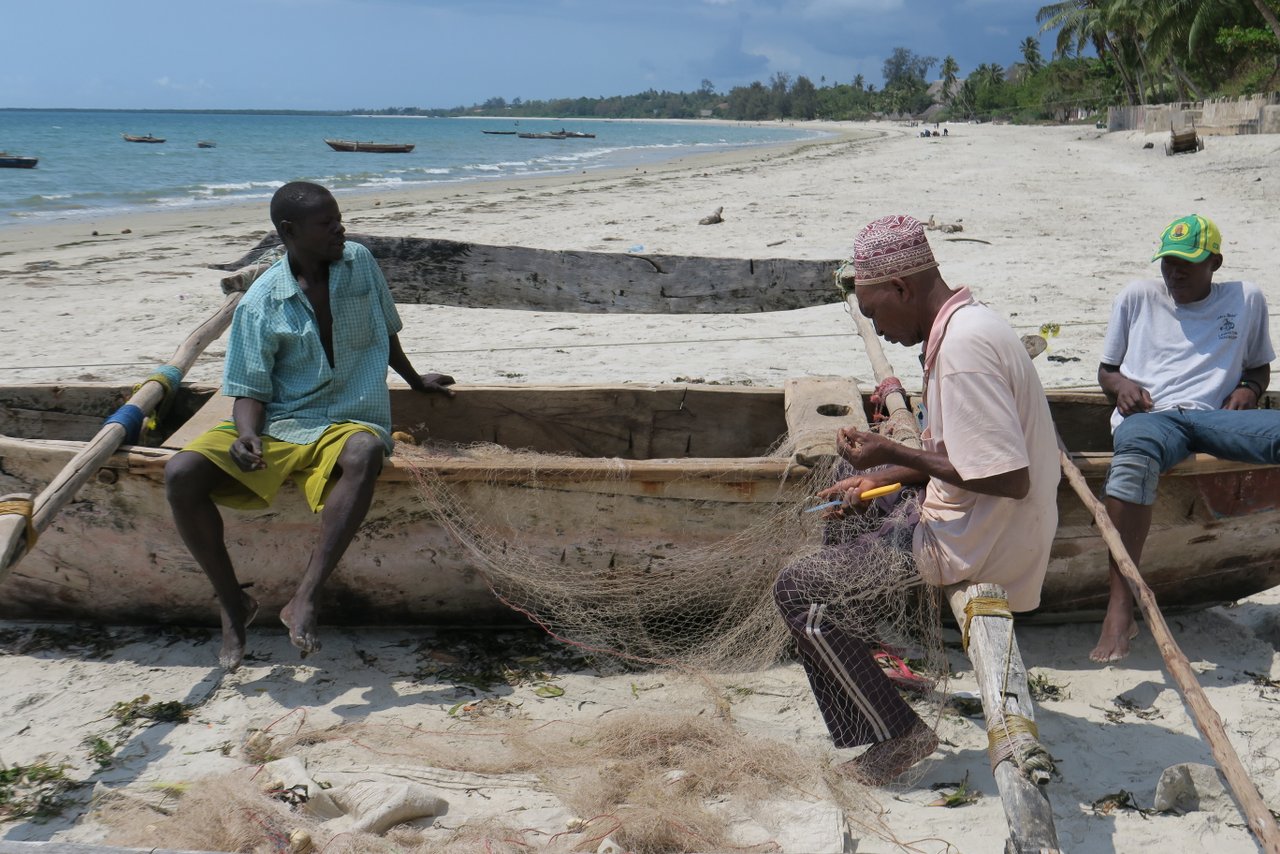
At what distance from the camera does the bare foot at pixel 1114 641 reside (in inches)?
140

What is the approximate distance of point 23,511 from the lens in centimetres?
319

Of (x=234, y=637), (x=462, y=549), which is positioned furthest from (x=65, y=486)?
(x=462, y=549)

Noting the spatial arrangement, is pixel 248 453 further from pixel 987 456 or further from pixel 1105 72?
pixel 1105 72

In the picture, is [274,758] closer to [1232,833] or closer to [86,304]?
[1232,833]

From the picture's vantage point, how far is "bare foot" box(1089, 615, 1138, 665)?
355 centimetres

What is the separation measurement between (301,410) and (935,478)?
7.57 ft

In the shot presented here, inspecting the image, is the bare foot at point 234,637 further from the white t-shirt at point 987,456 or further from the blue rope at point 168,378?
the white t-shirt at point 987,456

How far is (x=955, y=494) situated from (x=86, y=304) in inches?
364

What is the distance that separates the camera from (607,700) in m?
3.43

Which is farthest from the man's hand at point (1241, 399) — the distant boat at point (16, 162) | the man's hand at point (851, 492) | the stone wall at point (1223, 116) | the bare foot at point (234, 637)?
the distant boat at point (16, 162)

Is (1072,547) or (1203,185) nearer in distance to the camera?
(1072,547)

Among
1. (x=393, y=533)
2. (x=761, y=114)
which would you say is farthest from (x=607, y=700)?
(x=761, y=114)

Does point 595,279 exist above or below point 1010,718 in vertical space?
above

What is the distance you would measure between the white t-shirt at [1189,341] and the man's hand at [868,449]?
5.57 feet
